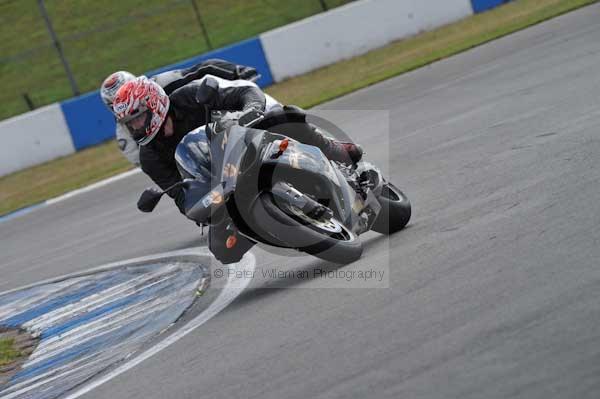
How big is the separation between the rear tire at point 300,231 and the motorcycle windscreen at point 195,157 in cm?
52

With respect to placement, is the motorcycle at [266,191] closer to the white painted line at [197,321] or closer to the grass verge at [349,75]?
the white painted line at [197,321]

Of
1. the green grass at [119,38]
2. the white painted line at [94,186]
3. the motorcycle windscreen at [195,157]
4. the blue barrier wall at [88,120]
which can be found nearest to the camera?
the motorcycle windscreen at [195,157]

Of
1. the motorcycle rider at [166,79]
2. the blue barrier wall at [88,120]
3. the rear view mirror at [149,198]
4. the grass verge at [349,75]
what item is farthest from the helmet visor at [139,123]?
the blue barrier wall at [88,120]

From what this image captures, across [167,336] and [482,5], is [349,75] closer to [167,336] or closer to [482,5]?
[482,5]

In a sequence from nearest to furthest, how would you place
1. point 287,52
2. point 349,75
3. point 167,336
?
point 167,336
point 349,75
point 287,52

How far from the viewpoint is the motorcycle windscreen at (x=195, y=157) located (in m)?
6.98

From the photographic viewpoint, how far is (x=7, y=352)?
7.96m

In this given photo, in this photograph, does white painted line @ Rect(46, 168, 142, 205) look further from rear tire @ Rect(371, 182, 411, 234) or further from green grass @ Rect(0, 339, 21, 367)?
rear tire @ Rect(371, 182, 411, 234)

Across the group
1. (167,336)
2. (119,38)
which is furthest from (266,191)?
(119,38)

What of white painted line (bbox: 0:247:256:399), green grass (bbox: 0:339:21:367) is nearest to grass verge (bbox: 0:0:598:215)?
white painted line (bbox: 0:247:256:399)

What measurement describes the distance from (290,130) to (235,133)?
616mm

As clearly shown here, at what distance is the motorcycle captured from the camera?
6578 mm

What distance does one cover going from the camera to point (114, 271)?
988cm

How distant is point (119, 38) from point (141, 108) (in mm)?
17527
